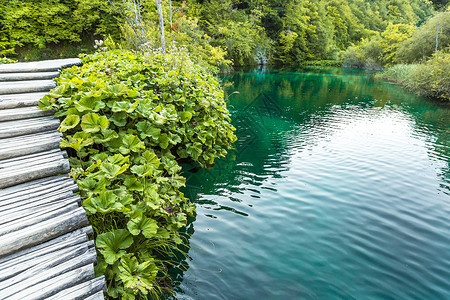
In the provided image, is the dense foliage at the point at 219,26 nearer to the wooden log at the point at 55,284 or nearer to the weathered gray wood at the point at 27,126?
the weathered gray wood at the point at 27,126

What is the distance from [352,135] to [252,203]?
669 centimetres

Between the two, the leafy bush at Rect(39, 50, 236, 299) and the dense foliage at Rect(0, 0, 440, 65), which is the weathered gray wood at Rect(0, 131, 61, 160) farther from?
the dense foliage at Rect(0, 0, 440, 65)

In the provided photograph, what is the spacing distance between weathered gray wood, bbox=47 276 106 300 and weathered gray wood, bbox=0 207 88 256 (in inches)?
22.2

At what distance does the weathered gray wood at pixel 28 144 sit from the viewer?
2.96 meters

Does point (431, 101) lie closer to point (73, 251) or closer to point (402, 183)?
point (402, 183)

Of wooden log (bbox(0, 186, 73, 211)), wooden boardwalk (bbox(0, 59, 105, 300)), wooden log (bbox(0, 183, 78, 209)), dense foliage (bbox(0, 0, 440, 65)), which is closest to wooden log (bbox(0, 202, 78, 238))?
wooden boardwalk (bbox(0, 59, 105, 300))

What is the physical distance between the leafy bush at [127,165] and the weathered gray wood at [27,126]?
157 millimetres

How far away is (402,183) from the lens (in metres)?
6.10

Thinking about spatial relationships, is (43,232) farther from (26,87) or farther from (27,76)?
(27,76)

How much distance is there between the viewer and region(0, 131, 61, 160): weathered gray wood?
2.96 meters

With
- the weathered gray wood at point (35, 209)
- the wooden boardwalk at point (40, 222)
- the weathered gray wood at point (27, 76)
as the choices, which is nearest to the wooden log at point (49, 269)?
the wooden boardwalk at point (40, 222)

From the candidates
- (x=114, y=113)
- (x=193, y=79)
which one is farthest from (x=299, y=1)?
(x=114, y=113)

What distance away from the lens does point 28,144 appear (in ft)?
10.2

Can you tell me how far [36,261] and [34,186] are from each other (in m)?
0.91
